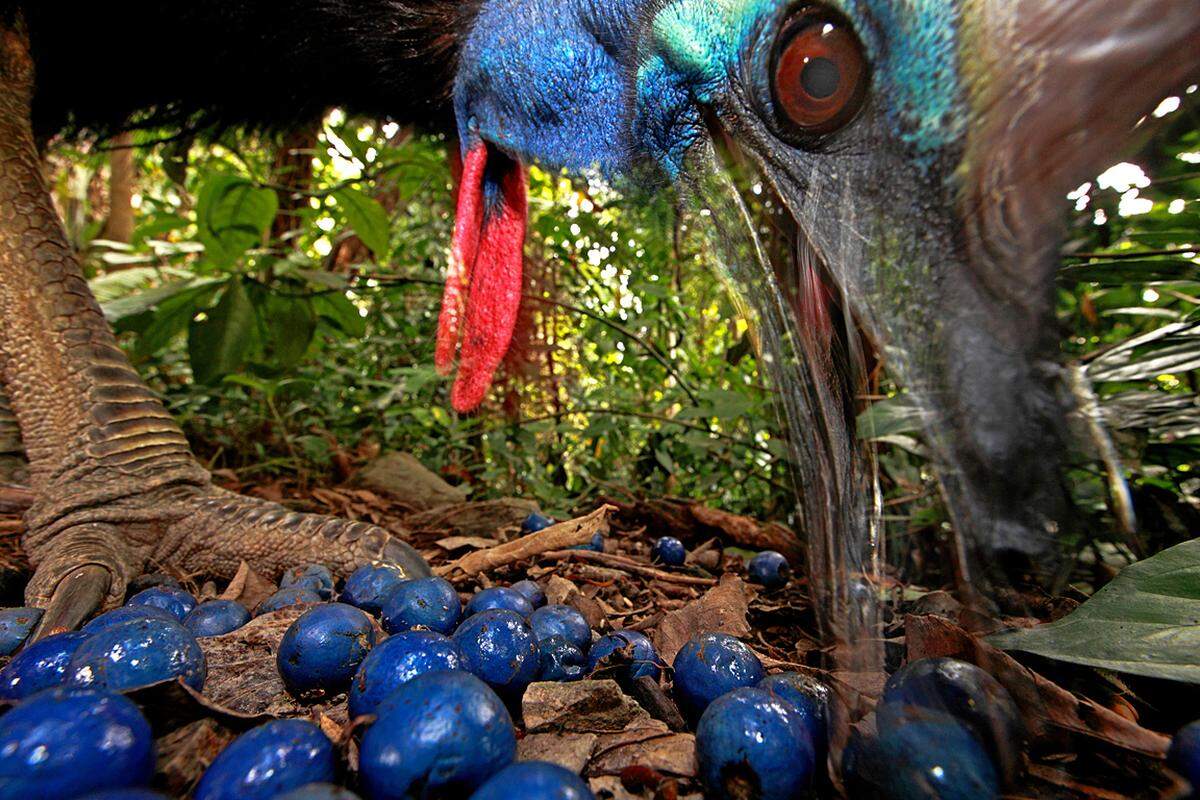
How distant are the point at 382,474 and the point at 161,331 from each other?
A: 0.82m

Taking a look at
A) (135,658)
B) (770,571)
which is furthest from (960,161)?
(770,571)

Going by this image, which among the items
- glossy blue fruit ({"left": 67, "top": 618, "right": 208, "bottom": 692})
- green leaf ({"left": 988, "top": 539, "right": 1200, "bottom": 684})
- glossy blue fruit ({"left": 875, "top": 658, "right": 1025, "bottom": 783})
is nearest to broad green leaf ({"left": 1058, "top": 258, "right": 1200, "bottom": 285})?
green leaf ({"left": 988, "top": 539, "right": 1200, "bottom": 684})

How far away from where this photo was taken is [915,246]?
1.97 feet

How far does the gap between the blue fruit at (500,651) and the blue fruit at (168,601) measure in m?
0.51

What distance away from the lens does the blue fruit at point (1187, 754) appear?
0.54 metres

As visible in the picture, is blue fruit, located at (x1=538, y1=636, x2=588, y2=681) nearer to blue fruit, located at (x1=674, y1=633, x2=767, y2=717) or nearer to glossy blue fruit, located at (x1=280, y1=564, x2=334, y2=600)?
blue fruit, located at (x1=674, y1=633, x2=767, y2=717)

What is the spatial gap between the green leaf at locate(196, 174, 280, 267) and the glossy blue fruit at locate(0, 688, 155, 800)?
1930 mm

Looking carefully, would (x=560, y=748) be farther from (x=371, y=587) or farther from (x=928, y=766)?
(x=371, y=587)

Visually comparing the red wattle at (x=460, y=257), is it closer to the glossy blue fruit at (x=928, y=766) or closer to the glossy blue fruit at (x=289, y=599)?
the glossy blue fruit at (x=289, y=599)

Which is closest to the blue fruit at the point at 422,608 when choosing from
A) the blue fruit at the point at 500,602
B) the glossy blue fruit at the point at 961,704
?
the blue fruit at the point at 500,602

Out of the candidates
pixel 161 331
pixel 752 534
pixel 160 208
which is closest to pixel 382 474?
pixel 161 331

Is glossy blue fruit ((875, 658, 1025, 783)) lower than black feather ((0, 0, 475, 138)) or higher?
lower

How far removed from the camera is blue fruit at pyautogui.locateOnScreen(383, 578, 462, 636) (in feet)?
3.27

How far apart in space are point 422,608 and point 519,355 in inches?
48.4
